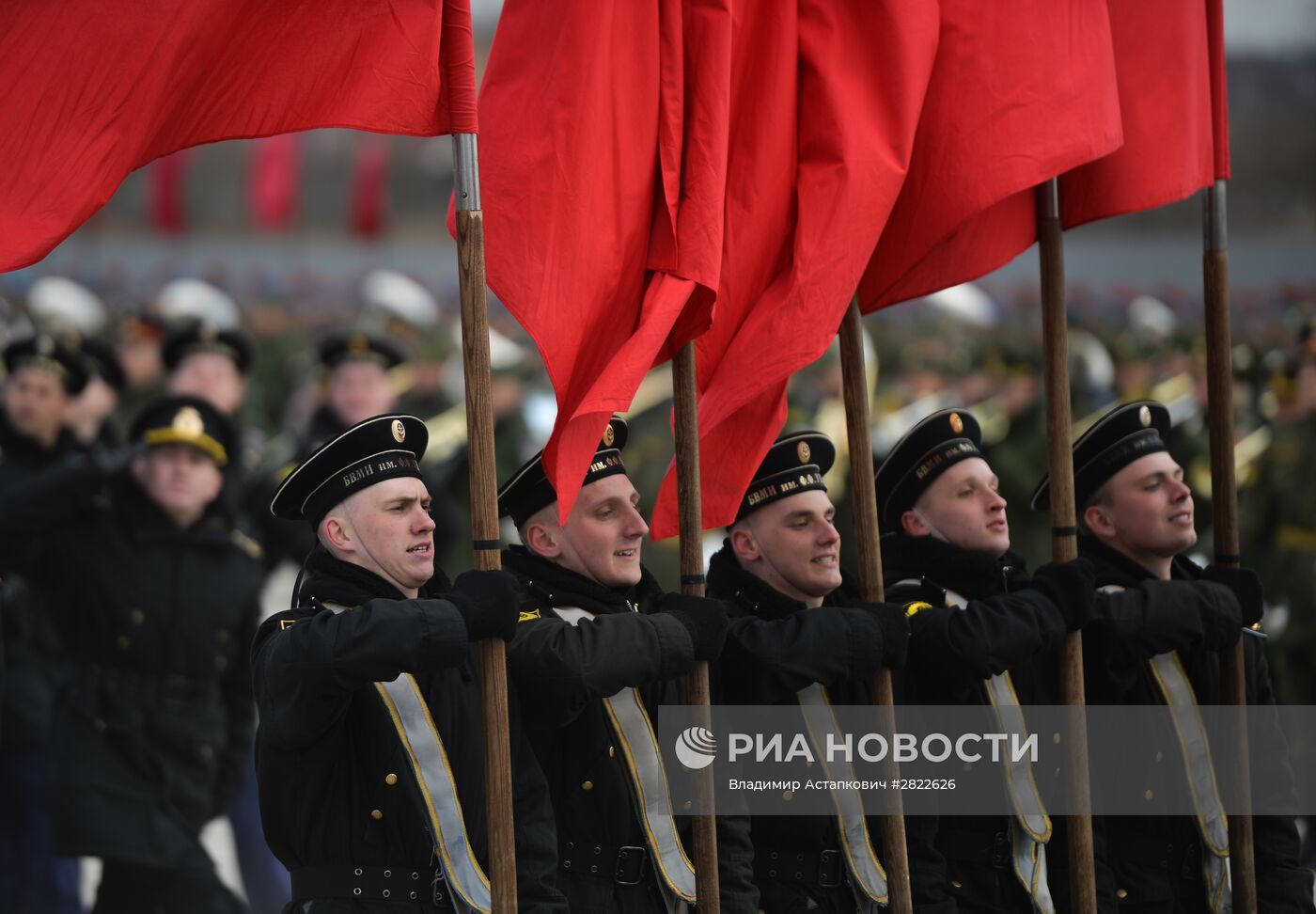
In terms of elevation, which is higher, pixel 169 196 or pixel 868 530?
pixel 169 196

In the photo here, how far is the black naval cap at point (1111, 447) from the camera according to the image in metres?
6.15

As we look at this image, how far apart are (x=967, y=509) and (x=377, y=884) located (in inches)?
88.7

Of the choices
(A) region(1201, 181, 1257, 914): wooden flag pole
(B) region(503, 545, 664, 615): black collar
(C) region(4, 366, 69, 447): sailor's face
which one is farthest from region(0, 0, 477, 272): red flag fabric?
(C) region(4, 366, 69, 447): sailor's face

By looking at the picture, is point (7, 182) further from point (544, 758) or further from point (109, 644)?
point (109, 644)

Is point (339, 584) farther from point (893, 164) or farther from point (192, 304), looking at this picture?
point (192, 304)

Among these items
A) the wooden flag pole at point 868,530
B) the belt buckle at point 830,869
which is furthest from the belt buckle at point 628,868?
the wooden flag pole at point 868,530

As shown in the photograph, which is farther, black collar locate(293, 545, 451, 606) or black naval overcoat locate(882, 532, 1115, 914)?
black naval overcoat locate(882, 532, 1115, 914)

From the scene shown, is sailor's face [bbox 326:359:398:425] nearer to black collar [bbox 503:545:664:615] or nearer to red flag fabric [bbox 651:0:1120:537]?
red flag fabric [bbox 651:0:1120:537]

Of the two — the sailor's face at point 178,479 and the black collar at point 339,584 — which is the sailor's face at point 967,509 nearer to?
the black collar at point 339,584

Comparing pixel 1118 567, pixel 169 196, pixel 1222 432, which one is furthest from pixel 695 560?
pixel 169 196

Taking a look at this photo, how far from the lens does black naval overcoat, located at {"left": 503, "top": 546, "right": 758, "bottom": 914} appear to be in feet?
15.2

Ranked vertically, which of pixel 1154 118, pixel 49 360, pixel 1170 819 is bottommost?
pixel 1170 819

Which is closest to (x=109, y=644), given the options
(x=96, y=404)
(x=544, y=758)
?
(x=96, y=404)

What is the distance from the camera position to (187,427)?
7.74 metres
